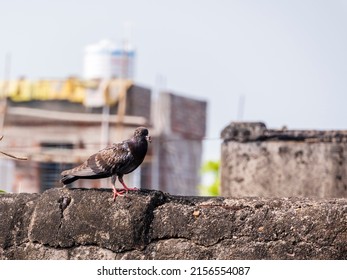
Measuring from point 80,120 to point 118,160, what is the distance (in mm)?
21956

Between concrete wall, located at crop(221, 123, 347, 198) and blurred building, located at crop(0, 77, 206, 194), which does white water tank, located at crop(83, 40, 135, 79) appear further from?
concrete wall, located at crop(221, 123, 347, 198)

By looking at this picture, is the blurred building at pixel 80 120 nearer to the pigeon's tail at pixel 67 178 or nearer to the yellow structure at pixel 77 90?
the yellow structure at pixel 77 90

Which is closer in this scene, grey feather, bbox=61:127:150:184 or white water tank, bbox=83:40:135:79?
grey feather, bbox=61:127:150:184

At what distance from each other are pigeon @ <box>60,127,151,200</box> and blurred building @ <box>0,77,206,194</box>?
69.0 feet

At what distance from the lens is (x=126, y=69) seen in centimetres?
3300

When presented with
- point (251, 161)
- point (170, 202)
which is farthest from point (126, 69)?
point (170, 202)

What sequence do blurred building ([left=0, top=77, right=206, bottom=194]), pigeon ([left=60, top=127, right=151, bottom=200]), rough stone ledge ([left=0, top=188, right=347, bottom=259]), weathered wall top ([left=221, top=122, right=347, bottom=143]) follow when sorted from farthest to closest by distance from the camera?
1. blurred building ([left=0, top=77, right=206, bottom=194])
2. weathered wall top ([left=221, top=122, right=347, bottom=143])
3. pigeon ([left=60, top=127, right=151, bottom=200])
4. rough stone ledge ([left=0, top=188, right=347, bottom=259])

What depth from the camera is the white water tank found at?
32625 millimetres

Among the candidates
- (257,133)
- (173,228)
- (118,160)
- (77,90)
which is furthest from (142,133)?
(77,90)

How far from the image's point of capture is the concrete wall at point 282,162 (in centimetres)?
1291

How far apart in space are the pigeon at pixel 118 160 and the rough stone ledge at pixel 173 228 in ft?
0.54

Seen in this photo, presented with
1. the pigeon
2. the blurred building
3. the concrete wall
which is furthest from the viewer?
the blurred building

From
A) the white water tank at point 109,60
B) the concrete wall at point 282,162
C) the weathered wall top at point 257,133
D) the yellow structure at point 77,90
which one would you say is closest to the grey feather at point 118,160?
the concrete wall at point 282,162

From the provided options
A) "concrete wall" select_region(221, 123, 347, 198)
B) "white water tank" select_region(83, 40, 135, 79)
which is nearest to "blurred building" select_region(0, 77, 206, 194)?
"white water tank" select_region(83, 40, 135, 79)
